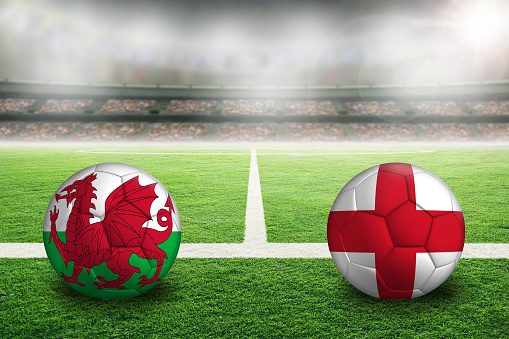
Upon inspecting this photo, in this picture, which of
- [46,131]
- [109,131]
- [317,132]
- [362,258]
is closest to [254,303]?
[362,258]

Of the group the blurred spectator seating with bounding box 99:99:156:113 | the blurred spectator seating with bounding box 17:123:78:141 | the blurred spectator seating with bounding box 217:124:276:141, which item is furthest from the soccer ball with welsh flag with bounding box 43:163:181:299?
the blurred spectator seating with bounding box 99:99:156:113

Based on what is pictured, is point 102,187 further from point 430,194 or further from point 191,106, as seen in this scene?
point 191,106

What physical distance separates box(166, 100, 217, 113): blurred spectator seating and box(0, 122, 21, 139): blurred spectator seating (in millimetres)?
16469

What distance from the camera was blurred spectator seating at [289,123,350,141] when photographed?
3809cm

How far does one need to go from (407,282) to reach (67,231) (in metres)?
1.90

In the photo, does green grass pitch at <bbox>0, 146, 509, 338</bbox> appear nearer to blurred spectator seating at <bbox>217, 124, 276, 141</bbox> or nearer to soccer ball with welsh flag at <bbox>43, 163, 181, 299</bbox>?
soccer ball with welsh flag at <bbox>43, 163, 181, 299</bbox>

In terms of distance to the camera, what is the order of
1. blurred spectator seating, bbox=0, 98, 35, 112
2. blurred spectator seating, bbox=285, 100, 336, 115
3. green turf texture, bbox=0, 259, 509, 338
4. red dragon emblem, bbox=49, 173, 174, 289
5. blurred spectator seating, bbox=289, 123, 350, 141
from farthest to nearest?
blurred spectator seating, bbox=285, 100, 336, 115, blurred spectator seating, bbox=0, 98, 35, 112, blurred spectator seating, bbox=289, 123, 350, 141, red dragon emblem, bbox=49, 173, 174, 289, green turf texture, bbox=0, 259, 509, 338

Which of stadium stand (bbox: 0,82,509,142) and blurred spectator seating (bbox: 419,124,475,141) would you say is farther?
stadium stand (bbox: 0,82,509,142)

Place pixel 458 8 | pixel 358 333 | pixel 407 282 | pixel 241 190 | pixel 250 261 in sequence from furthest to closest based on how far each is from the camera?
1. pixel 458 8
2. pixel 241 190
3. pixel 250 261
4. pixel 407 282
5. pixel 358 333

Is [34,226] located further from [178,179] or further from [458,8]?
[458,8]

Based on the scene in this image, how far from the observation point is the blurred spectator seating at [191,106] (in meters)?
42.4

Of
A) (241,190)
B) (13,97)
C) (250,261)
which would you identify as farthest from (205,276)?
(13,97)

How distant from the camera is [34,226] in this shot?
3.70 m

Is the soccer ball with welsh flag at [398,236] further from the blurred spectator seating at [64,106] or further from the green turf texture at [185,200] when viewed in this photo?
the blurred spectator seating at [64,106]
